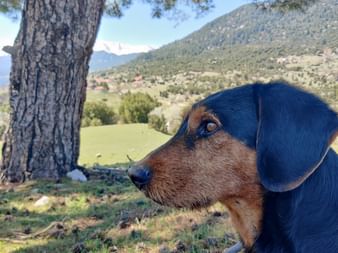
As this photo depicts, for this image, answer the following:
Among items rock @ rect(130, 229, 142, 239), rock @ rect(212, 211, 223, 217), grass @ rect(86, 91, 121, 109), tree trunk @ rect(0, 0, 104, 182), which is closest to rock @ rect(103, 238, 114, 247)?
rock @ rect(130, 229, 142, 239)

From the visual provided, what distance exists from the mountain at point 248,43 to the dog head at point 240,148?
35.7m

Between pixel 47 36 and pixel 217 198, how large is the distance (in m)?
3.76

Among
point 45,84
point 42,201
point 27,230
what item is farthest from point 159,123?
point 27,230

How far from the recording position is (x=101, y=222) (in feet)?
13.8

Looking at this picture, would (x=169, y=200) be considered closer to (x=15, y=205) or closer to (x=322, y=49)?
(x=15, y=205)

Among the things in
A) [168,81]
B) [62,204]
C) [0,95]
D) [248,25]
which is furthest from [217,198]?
[248,25]

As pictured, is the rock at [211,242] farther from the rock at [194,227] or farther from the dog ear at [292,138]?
the dog ear at [292,138]

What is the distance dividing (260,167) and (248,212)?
12.8 inches

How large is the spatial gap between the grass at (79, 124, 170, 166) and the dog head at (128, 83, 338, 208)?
552 centimetres

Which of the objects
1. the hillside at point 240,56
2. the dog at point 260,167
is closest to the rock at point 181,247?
the dog at point 260,167

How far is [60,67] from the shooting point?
564cm

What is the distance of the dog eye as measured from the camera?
2.45m

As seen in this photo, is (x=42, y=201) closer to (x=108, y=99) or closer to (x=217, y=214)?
(x=217, y=214)

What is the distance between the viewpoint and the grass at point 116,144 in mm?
8516
